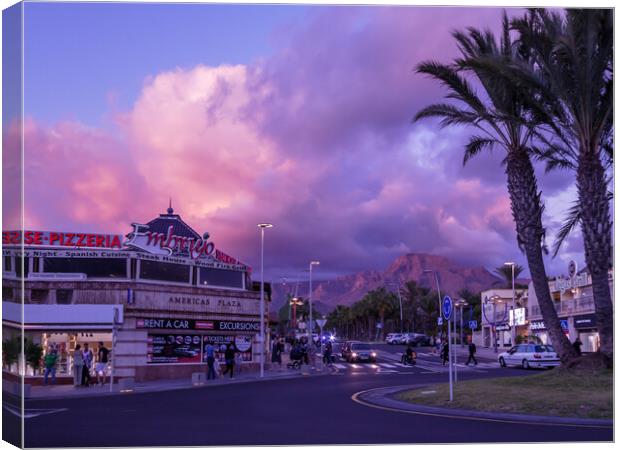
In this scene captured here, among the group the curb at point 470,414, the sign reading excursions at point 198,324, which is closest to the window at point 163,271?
the sign reading excursions at point 198,324

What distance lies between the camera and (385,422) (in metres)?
17.0

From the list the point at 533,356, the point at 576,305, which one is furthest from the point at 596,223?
the point at 576,305

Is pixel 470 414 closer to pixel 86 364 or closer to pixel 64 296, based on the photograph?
pixel 86 364

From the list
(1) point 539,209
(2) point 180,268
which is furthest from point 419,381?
(2) point 180,268

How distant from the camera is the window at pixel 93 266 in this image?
37.8 meters

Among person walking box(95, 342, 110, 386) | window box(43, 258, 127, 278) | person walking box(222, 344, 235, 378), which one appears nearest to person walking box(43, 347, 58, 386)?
person walking box(95, 342, 110, 386)

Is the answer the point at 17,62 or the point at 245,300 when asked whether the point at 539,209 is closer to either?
the point at 17,62

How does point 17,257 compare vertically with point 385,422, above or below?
above

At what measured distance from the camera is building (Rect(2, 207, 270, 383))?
35.1 meters

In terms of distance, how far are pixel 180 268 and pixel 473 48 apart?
2288 centimetres

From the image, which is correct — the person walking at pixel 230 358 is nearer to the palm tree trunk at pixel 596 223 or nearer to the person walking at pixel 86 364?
the person walking at pixel 86 364

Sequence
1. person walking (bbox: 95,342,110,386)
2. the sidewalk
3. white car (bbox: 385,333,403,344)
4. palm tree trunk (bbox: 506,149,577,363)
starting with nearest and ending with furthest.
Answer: palm tree trunk (bbox: 506,149,577,363) → the sidewalk → person walking (bbox: 95,342,110,386) → white car (bbox: 385,333,403,344)

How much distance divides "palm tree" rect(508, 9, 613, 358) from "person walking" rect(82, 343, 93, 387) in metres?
20.7

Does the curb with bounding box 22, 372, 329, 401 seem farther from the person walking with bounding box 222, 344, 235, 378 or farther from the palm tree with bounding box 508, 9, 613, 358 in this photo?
the palm tree with bounding box 508, 9, 613, 358
